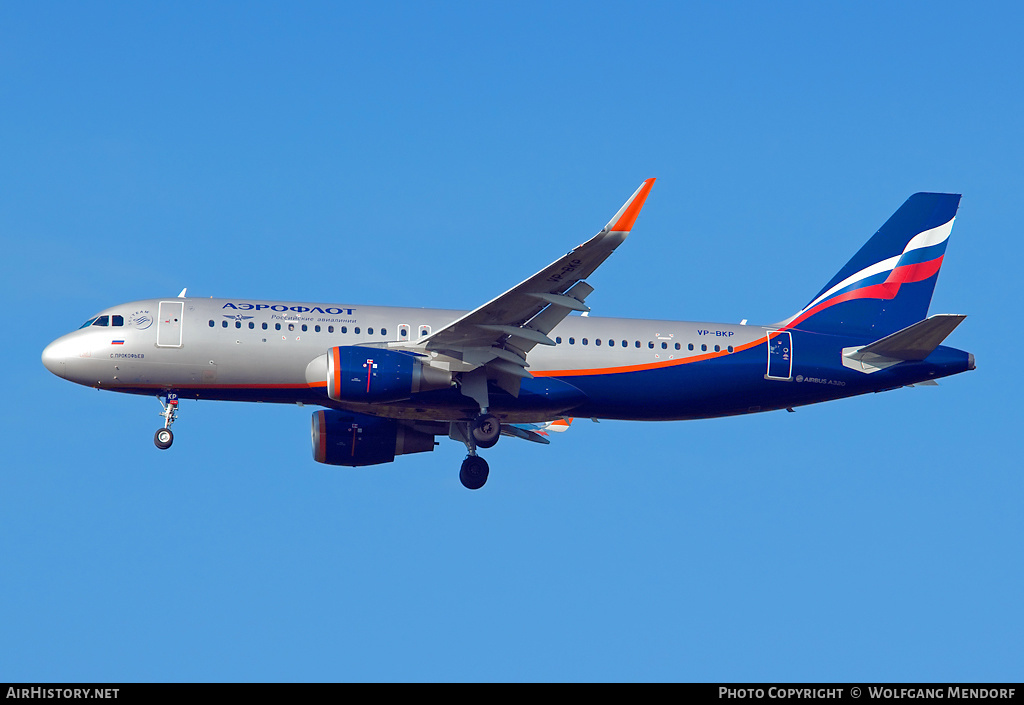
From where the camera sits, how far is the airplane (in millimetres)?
36750

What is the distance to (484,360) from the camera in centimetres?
3700

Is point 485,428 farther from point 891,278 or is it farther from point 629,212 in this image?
point 891,278

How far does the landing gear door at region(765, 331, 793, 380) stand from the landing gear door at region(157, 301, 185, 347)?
1783cm

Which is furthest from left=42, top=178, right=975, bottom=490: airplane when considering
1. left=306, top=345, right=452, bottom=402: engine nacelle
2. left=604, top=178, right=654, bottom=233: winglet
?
left=604, top=178, right=654, bottom=233: winglet

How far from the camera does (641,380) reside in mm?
39188

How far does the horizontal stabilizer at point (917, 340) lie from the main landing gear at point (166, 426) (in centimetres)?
2105

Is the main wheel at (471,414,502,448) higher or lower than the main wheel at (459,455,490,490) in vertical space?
higher

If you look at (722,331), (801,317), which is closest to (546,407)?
(722,331)

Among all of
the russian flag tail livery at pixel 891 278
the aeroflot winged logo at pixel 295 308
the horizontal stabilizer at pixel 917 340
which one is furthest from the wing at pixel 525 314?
the horizontal stabilizer at pixel 917 340

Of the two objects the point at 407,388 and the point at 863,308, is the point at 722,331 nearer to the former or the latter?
the point at 863,308

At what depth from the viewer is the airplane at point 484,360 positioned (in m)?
36.8

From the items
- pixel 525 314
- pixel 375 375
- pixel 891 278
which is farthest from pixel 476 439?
pixel 891 278

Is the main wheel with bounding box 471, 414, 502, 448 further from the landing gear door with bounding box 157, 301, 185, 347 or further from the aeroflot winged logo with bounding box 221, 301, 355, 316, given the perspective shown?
the landing gear door with bounding box 157, 301, 185, 347
